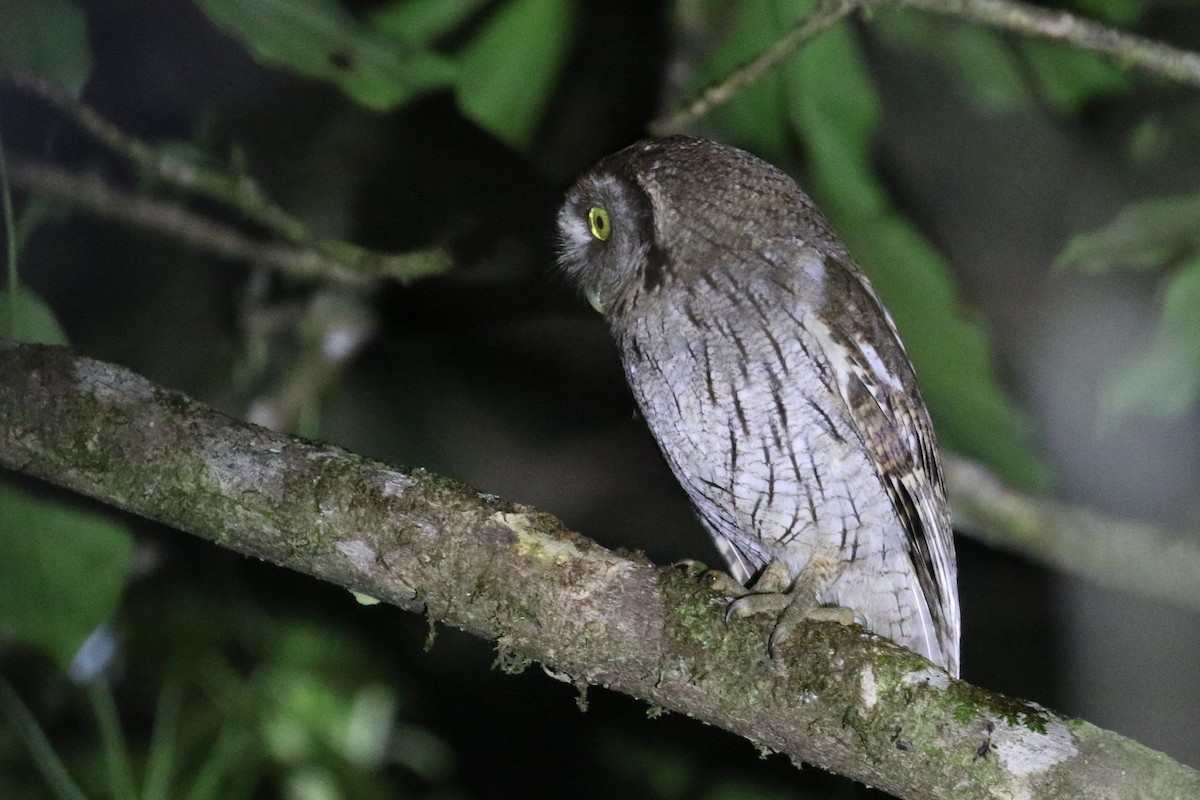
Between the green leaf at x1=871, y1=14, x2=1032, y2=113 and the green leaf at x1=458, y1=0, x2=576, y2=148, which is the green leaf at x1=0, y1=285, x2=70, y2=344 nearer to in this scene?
the green leaf at x1=458, y1=0, x2=576, y2=148

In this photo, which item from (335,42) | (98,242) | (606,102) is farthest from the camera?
(606,102)

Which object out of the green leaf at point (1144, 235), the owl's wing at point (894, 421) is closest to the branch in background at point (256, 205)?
the owl's wing at point (894, 421)

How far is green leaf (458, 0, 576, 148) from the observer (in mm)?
1877

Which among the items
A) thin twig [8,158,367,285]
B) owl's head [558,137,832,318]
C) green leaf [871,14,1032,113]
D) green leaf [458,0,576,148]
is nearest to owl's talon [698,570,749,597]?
owl's head [558,137,832,318]

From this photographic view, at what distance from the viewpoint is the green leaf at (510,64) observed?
1877 mm

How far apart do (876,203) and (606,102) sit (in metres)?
0.80

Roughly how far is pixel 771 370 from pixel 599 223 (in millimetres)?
388

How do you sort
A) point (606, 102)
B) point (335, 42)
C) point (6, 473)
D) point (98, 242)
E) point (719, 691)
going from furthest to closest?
point (606, 102) < point (98, 242) < point (335, 42) < point (6, 473) < point (719, 691)

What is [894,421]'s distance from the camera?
128 cm

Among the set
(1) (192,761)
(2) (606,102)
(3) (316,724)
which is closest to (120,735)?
(1) (192,761)

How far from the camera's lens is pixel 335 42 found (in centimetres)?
168

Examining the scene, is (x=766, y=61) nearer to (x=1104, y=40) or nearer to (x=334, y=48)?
(x=1104, y=40)

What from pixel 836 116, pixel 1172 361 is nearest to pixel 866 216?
pixel 836 116

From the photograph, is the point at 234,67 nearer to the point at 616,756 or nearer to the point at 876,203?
the point at 876,203
